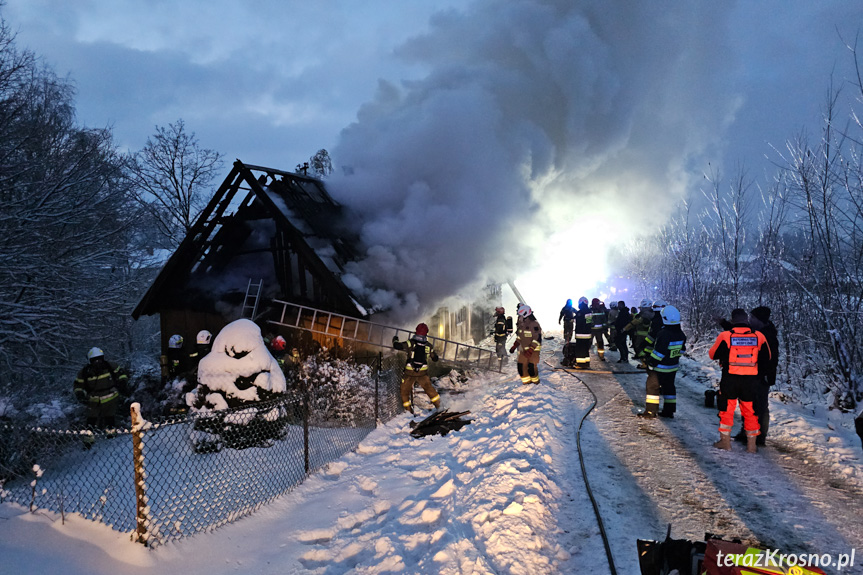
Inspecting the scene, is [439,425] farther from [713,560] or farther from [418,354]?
[713,560]

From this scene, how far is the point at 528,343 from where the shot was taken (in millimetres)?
9422

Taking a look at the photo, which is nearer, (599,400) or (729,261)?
(599,400)

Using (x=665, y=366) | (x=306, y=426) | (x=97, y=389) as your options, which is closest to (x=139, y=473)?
(x=306, y=426)

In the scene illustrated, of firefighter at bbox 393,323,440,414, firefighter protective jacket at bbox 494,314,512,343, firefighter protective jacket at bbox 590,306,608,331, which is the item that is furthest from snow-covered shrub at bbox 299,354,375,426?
firefighter protective jacket at bbox 590,306,608,331

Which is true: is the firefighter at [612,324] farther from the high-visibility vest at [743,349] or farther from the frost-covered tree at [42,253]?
the frost-covered tree at [42,253]

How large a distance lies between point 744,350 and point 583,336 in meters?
6.23

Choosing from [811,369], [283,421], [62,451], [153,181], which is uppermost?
[153,181]

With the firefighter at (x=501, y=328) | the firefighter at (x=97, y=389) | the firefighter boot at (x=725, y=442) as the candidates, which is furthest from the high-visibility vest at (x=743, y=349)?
the firefighter at (x=97, y=389)

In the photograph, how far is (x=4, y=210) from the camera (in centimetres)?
861

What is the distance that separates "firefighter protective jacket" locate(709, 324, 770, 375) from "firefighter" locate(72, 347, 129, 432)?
9269 mm

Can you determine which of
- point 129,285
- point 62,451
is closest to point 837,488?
point 62,451

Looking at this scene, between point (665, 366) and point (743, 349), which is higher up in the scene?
point (743, 349)

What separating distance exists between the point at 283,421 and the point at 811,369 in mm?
9964

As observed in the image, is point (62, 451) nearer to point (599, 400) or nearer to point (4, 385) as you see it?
point (4, 385)
